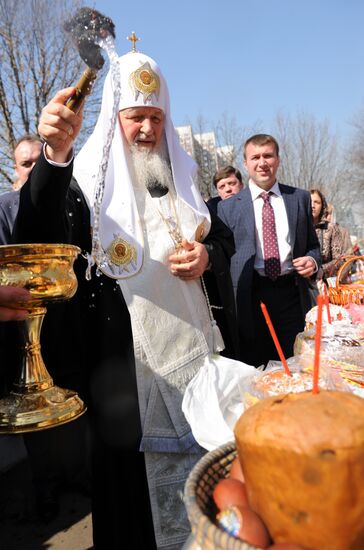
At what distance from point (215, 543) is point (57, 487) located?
3.20 meters

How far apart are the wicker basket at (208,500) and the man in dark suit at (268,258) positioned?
286 centimetres

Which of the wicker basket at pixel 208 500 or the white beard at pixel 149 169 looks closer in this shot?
the wicker basket at pixel 208 500

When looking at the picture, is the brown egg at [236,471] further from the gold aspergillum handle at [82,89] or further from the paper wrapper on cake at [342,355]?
the gold aspergillum handle at [82,89]

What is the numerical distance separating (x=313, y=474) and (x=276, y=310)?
10.7ft

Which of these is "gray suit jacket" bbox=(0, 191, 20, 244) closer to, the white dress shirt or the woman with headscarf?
the white dress shirt

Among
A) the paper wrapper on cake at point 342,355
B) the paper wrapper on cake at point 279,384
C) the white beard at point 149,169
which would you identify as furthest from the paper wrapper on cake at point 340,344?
the white beard at point 149,169

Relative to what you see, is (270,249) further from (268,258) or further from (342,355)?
(342,355)

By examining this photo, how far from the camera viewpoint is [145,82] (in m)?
2.53

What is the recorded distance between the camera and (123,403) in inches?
86.7

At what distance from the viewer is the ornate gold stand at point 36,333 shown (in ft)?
4.09

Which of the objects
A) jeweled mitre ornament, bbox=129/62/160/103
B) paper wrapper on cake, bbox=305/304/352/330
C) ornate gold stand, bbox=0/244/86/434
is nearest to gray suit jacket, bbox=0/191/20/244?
jeweled mitre ornament, bbox=129/62/160/103

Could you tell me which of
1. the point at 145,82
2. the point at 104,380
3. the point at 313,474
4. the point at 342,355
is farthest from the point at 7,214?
the point at 313,474

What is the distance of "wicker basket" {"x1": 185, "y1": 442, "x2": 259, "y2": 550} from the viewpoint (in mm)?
717

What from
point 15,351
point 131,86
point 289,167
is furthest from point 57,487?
point 289,167
